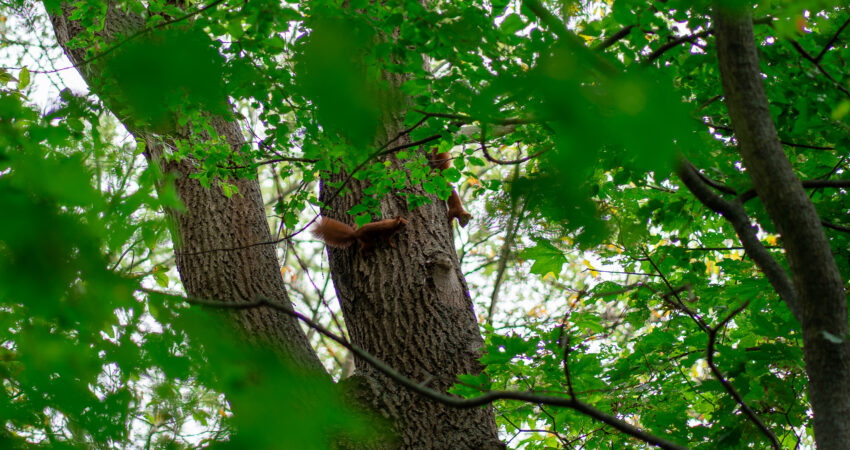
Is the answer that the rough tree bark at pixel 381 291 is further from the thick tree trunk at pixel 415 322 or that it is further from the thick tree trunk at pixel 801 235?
the thick tree trunk at pixel 801 235

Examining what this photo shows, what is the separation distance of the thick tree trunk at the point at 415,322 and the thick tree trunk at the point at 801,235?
165 cm

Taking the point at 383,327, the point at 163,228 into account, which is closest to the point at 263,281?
the point at 383,327

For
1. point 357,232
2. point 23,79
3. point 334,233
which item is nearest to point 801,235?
point 357,232

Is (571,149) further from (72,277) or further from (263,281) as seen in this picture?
(263,281)

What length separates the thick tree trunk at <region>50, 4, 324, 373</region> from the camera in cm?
330

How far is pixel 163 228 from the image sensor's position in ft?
4.09

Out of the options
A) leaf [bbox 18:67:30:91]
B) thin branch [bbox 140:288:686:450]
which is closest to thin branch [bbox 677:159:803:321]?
thin branch [bbox 140:288:686:450]

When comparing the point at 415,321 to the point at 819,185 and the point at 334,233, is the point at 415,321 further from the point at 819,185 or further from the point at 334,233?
the point at 819,185

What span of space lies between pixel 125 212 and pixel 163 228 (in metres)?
0.11

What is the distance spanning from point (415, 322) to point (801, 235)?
2.00 metres

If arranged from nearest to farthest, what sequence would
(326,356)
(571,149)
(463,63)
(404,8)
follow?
(571,149) < (404,8) < (463,63) < (326,356)

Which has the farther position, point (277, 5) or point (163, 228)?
point (277, 5)

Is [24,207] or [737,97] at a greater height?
[737,97]

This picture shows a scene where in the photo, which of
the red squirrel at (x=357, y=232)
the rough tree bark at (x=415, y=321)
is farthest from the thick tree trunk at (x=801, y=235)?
the red squirrel at (x=357, y=232)
